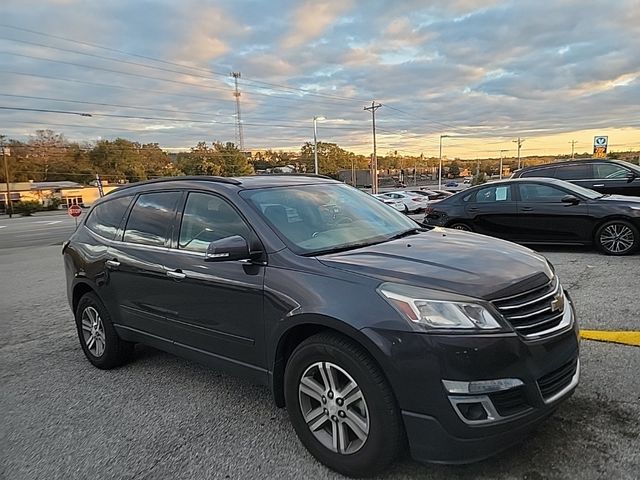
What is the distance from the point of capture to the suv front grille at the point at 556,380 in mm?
2441

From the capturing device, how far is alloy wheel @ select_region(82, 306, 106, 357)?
14.6 feet

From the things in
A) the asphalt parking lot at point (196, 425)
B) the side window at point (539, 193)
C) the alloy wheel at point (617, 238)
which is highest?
the side window at point (539, 193)

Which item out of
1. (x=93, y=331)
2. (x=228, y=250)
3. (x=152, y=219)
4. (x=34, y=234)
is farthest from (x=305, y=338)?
(x=34, y=234)

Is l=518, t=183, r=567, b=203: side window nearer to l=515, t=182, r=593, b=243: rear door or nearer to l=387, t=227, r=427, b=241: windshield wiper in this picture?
l=515, t=182, r=593, b=243: rear door

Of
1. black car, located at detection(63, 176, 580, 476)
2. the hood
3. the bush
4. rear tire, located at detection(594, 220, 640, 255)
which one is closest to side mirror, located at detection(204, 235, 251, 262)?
black car, located at detection(63, 176, 580, 476)

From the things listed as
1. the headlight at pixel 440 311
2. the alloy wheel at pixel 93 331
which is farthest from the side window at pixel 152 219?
the headlight at pixel 440 311

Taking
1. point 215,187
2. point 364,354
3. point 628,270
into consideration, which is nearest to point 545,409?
point 364,354

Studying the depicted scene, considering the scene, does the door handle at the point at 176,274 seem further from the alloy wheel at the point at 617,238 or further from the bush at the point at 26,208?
the bush at the point at 26,208

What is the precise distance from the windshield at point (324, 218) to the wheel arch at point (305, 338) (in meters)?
0.48

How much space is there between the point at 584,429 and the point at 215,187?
114 inches

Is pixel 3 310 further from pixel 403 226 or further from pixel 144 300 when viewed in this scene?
pixel 403 226

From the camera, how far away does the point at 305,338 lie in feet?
9.42

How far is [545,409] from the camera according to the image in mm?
2428

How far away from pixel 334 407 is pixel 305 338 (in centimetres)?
43
